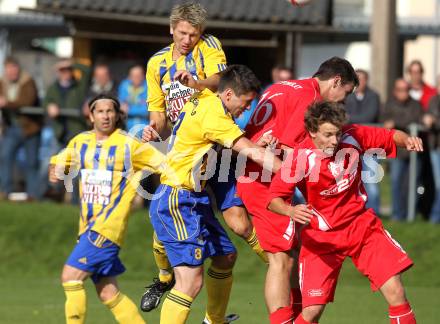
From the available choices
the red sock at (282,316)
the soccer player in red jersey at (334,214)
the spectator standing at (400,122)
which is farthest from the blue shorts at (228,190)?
the spectator standing at (400,122)

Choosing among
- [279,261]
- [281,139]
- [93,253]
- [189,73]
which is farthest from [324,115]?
[93,253]

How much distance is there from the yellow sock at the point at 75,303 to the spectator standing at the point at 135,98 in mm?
5636

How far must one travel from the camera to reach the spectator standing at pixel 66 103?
15688mm

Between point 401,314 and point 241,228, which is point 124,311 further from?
point 401,314

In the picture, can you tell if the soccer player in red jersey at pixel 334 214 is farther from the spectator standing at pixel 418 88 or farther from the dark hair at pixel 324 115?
the spectator standing at pixel 418 88

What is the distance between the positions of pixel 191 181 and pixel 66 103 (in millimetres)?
7289

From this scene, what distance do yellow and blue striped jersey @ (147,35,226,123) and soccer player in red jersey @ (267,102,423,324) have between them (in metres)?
1.05

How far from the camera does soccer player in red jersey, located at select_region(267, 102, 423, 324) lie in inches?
332

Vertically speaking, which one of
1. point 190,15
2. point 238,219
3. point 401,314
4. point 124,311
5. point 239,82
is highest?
point 190,15

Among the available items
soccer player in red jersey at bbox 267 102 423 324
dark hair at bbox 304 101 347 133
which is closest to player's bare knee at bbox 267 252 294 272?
soccer player in red jersey at bbox 267 102 423 324

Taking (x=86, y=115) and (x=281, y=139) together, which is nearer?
(x=281, y=139)

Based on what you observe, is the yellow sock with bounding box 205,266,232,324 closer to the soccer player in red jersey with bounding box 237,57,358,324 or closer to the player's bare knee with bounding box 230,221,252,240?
the player's bare knee with bounding box 230,221,252,240

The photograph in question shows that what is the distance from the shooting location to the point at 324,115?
27.3 feet

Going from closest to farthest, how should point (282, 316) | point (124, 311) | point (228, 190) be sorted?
point (282, 316) < point (228, 190) < point (124, 311)
